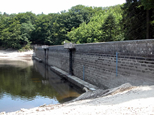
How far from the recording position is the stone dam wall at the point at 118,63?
6.69 m

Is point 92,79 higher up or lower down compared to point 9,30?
lower down

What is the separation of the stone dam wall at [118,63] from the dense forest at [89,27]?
20.6 feet

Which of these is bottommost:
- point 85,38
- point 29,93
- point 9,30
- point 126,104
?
point 29,93

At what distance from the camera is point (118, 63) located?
862 cm

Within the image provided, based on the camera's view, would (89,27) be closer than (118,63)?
No

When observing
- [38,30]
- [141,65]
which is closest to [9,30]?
[38,30]

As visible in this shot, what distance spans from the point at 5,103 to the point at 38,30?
5664 centimetres

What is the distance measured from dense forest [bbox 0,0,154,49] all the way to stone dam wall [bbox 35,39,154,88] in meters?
6.28

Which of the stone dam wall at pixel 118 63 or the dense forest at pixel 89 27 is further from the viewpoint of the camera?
the dense forest at pixel 89 27

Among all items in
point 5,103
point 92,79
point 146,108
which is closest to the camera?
point 146,108

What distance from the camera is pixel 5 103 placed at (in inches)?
390

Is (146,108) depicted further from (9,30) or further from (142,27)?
(9,30)

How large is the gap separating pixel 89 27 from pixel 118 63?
2223 cm

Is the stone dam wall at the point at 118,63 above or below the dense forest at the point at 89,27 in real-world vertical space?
below
